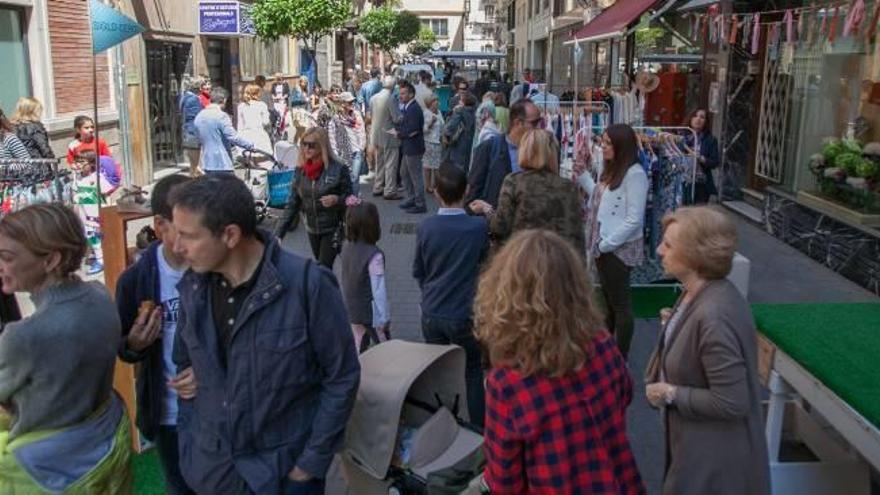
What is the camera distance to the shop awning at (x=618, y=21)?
10906mm

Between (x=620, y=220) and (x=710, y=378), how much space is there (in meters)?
2.60

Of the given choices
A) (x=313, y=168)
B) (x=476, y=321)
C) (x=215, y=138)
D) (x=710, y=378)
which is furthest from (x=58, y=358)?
(x=215, y=138)

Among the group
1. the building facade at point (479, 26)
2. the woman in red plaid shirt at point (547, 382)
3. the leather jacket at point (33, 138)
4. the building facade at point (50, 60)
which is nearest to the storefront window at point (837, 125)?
the woman in red plaid shirt at point (547, 382)

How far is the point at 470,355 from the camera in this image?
4.38 m

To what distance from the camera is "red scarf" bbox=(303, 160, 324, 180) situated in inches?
256

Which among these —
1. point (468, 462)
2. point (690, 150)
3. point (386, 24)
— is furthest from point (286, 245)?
point (386, 24)

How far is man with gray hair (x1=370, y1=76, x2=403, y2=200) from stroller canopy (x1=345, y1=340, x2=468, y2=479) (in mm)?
9260

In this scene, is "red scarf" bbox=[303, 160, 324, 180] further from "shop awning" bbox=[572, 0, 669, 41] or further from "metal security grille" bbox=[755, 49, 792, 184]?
"metal security grille" bbox=[755, 49, 792, 184]

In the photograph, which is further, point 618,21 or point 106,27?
point 618,21

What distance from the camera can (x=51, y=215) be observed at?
2668 millimetres

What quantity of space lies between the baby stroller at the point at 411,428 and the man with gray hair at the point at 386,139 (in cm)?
929

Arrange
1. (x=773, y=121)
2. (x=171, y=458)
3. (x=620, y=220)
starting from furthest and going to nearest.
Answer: (x=773, y=121)
(x=620, y=220)
(x=171, y=458)

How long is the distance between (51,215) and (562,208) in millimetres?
2980

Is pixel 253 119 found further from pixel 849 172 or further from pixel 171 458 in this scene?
pixel 171 458
